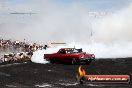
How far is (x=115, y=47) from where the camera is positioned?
330 ft

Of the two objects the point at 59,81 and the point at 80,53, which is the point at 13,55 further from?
the point at 59,81

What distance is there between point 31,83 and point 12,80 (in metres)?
2.71

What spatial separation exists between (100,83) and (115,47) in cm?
7492

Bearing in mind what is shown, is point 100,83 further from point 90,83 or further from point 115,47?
point 115,47

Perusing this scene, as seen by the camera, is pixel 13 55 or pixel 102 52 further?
pixel 102 52

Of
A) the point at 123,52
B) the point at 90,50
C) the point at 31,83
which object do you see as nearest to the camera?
the point at 31,83

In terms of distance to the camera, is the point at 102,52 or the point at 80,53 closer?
the point at 80,53

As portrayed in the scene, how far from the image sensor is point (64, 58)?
43812 millimetres

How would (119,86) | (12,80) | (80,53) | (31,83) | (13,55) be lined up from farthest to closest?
(13,55)
(80,53)
(12,80)
(31,83)
(119,86)

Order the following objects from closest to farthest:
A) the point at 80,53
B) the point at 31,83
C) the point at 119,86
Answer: the point at 119,86 → the point at 31,83 → the point at 80,53

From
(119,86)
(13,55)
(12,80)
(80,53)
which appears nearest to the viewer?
(119,86)

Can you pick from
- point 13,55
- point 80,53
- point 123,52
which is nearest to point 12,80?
point 80,53

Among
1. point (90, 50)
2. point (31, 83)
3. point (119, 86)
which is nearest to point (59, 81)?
point (31, 83)

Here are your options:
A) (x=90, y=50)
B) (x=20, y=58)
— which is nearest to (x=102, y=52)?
(x=90, y=50)
